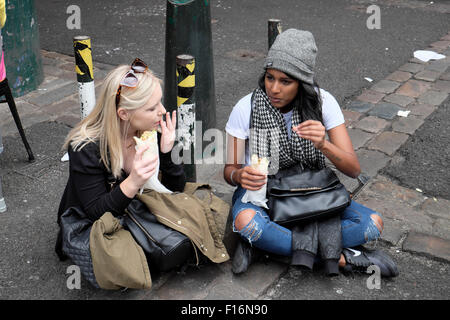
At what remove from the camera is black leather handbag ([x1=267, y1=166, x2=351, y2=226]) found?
2873 mm

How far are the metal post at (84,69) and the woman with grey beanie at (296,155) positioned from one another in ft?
3.66

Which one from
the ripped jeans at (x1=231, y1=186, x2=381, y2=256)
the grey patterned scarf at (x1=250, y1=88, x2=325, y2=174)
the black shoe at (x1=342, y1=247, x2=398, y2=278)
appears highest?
the grey patterned scarf at (x1=250, y1=88, x2=325, y2=174)

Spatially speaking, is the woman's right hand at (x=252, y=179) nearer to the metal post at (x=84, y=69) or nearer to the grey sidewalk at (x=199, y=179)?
the grey sidewalk at (x=199, y=179)

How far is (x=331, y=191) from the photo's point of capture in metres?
2.95

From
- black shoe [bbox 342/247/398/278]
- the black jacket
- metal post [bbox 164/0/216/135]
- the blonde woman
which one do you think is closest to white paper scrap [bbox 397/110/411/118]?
metal post [bbox 164/0/216/135]

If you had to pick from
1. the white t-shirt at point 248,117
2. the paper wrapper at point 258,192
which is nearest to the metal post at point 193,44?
the white t-shirt at point 248,117

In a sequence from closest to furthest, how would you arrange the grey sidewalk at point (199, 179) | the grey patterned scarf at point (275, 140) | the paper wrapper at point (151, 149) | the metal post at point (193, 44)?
1. the paper wrapper at point (151, 149)
2. the grey sidewalk at point (199, 179)
3. the grey patterned scarf at point (275, 140)
4. the metal post at point (193, 44)

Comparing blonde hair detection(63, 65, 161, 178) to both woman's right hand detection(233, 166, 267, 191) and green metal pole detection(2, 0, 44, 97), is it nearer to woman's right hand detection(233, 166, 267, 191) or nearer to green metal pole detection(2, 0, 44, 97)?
woman's right hand detection(233, 166, 267, 191)

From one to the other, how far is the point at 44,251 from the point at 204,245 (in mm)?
1056

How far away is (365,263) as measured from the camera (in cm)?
291

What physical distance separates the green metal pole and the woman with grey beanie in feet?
10.2

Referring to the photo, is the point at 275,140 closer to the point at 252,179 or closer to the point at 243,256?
the point at 252,179

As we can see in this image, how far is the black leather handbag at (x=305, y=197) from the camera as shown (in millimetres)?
2873
